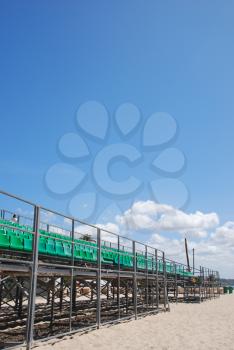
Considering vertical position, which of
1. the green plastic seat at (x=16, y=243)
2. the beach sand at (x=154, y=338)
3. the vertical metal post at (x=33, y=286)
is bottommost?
the beach sand at (x=154, y=338)

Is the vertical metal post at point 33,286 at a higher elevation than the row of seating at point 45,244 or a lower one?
lower

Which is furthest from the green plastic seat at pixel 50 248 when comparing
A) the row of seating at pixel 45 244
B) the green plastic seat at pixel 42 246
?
the green plastic seat at pixel 42 246

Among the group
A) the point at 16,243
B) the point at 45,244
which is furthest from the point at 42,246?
the point at 16,243

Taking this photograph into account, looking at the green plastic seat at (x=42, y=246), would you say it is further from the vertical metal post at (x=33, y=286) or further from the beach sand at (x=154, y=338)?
the vertical metal post at (x=33, y=286)

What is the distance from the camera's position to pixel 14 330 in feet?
37.9

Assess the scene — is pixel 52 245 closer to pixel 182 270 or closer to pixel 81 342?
pixel 81 342

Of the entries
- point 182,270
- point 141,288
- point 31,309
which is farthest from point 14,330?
point 182,270

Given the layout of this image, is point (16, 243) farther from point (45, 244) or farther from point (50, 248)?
point (50, 248)

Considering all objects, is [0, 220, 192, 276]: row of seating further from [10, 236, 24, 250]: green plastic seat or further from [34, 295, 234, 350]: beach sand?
[34, 295, 234, 350]: beach sand

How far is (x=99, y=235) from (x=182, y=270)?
22.5 meters

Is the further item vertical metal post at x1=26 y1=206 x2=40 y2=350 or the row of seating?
the row of seating

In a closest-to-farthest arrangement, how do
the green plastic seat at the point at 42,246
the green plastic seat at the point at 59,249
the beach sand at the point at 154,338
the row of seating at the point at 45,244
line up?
1. the beach sand at the point at 154,338
2. the row of seating at the point at 45,244
3. the green plastic seat at the point at 42,246
4. the green plastic seat at the point at 59,249

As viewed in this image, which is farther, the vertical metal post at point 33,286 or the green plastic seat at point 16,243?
the green plastic seat at point 16,243

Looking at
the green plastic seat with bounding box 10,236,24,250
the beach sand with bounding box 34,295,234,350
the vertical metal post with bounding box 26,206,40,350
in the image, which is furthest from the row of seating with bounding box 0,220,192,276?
the beach sand with bounding box 34,295,234,350
